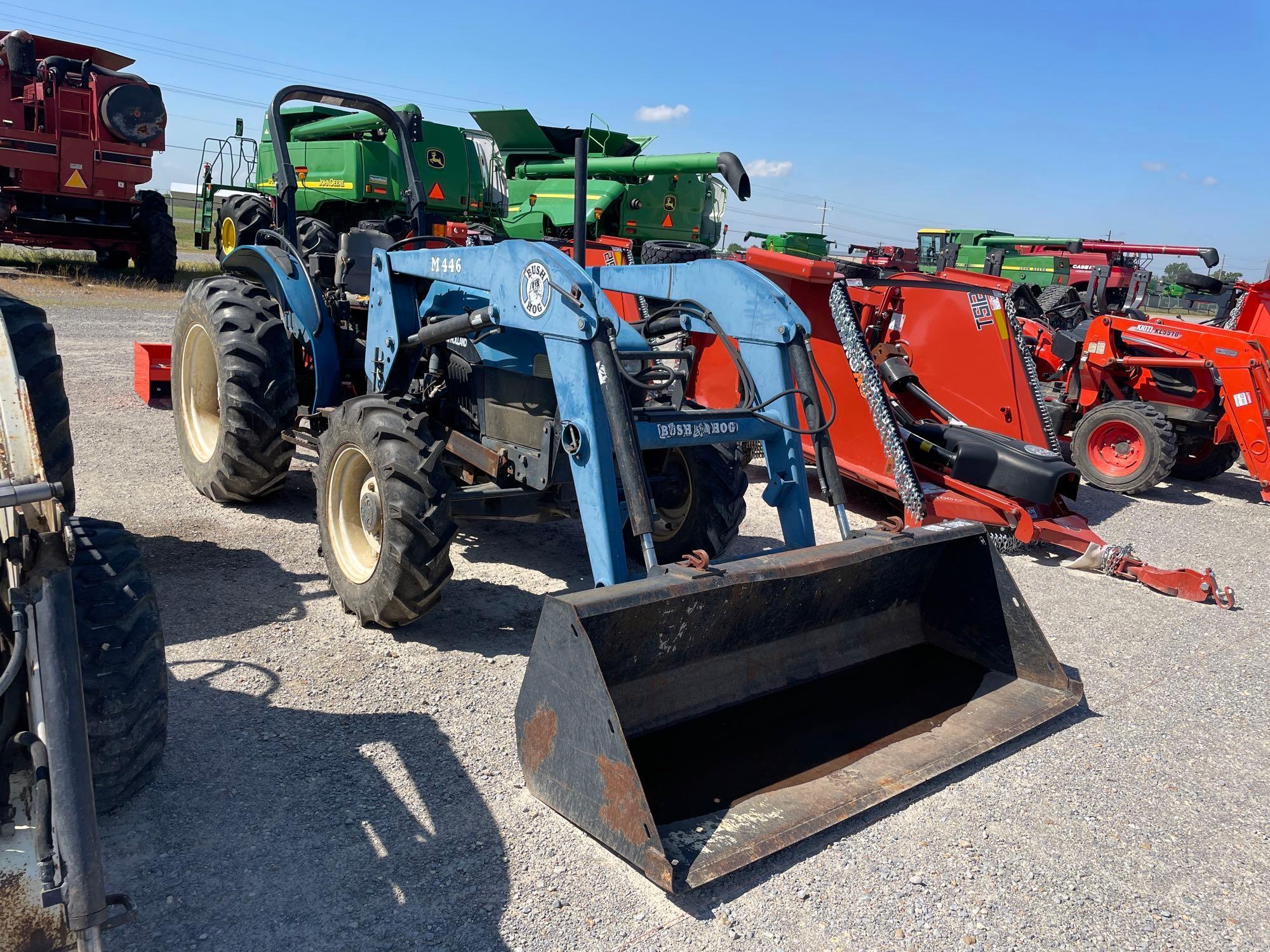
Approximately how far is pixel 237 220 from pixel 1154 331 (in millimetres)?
10675

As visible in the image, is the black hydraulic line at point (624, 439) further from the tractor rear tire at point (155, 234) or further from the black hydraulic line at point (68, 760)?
the tractor rear tire at point (155, 234)

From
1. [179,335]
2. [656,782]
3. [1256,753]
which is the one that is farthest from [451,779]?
[179,335]

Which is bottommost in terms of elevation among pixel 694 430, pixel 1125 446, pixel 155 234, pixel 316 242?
pixel 1125 446

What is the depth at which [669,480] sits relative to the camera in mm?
4855

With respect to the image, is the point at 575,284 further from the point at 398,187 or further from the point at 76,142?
the point at 76,142

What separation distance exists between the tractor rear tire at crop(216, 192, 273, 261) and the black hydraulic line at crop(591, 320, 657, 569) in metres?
9.39

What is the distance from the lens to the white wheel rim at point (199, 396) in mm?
6074

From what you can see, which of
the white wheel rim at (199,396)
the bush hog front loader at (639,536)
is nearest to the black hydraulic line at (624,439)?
the bush hog front loader at (639,536)

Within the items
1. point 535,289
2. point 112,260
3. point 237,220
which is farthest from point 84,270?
point 535,289

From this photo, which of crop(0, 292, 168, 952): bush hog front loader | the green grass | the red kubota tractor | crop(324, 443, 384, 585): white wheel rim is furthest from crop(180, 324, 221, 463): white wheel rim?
the green grass

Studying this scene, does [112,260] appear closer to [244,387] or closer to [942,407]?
[244,387]

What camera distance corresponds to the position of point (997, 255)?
1454cm

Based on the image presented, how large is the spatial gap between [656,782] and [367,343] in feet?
9.52

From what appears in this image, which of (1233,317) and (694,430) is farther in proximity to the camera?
(1233,317)
